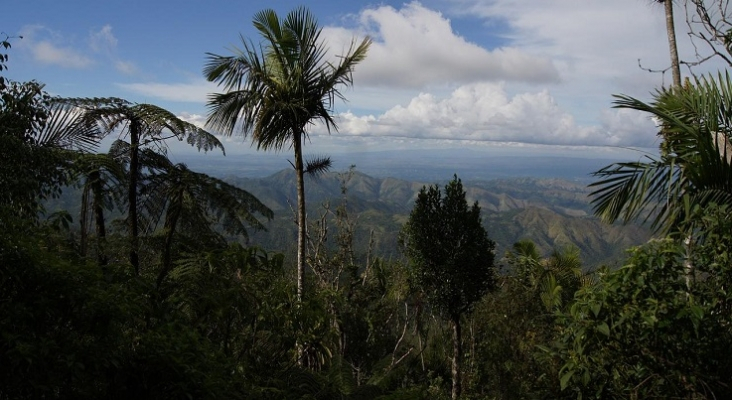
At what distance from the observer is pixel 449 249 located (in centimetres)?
1297

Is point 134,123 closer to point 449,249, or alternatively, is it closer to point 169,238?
point 169,238

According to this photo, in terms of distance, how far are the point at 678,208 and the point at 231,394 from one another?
3453 mm

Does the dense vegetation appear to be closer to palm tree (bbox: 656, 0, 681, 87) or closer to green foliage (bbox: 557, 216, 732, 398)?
green foliage (bbox: 557, 216, 732, 398)

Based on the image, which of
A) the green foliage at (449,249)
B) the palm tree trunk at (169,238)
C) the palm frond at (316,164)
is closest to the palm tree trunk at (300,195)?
the palm frond at (316,164)

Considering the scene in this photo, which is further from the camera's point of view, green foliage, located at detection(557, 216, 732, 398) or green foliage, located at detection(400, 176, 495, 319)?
green foliage, located at detection(400, 176, 495, 319)

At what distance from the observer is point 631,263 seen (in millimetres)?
2664

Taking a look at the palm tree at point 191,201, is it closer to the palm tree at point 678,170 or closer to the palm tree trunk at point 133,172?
the palm tree trunk at point 133,172

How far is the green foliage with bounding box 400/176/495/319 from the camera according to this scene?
12906mm

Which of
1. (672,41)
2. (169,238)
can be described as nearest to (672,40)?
(672,41)

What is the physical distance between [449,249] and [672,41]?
744 centimetres

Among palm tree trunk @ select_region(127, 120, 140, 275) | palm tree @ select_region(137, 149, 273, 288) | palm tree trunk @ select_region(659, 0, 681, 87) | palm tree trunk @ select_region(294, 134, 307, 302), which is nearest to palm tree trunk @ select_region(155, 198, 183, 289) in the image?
palm tree @ select_region(137, 149, 273, 288)

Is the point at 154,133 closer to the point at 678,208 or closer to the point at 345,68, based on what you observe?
the point at 345,68

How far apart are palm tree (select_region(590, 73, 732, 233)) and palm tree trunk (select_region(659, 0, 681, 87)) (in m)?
3.16

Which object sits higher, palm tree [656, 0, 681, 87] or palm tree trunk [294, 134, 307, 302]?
palm tree [656, 0, 681, 87]
